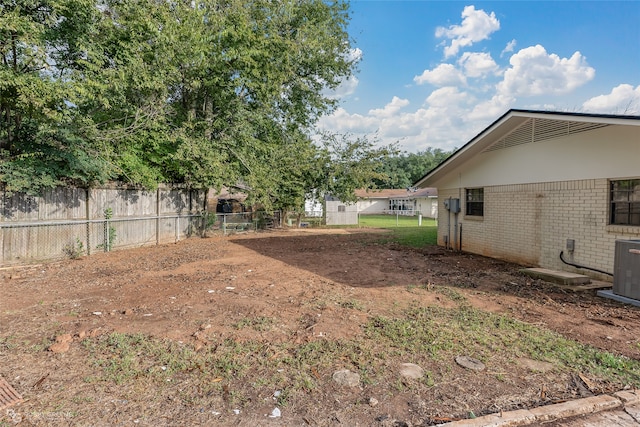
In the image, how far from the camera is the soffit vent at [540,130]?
752 cm

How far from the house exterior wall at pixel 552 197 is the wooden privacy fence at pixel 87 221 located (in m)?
11.1

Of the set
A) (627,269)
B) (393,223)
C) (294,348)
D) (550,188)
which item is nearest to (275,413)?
(294,348)

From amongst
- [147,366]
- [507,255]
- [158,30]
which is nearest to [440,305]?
[147,366]

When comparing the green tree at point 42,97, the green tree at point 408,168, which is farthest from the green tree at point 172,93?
the green tree at point 408,168

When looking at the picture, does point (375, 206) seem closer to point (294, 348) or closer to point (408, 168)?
point (408, 168)

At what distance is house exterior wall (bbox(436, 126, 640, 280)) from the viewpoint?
22.8 ft

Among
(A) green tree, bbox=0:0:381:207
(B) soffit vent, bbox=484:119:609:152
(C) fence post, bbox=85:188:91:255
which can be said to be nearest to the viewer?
(B) soffit vent, bbox=484:119:609:152

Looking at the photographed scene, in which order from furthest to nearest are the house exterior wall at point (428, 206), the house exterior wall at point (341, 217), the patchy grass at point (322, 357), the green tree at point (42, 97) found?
1. the house exterior wall at point (428, 206)
2. the house exterior wall at point (341, 217)
3. the green tree at point (42, 97)
4. the patchy grass at point (322, 357)

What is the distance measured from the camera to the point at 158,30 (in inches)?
418

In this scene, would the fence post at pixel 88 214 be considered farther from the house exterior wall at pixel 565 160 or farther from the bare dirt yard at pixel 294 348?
the house exterior wall at pixel 565 160

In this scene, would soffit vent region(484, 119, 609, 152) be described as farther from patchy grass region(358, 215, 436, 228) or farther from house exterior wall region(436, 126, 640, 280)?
patchy grass region(358, 215, 436, 228)

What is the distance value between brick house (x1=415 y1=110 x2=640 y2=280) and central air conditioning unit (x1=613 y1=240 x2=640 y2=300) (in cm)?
113

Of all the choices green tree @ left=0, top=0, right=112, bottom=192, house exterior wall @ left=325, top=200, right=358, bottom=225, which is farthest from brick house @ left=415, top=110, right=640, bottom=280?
house exterior wall @ left=325, top=200, right=358, bottom=225

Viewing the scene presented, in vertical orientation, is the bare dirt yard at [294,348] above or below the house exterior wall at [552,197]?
below
